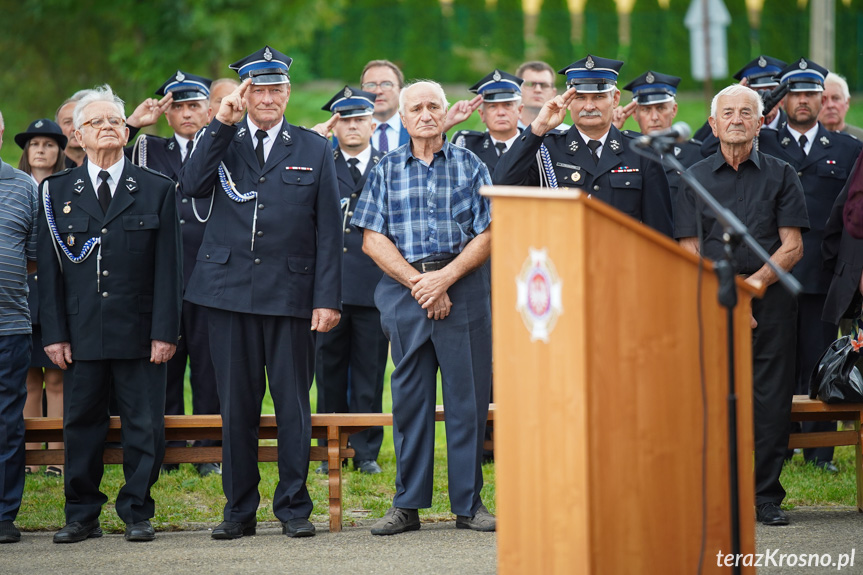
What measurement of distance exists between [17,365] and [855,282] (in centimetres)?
477

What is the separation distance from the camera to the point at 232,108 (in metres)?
5.96

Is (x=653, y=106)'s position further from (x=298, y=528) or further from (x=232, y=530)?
(x=232, y=530)

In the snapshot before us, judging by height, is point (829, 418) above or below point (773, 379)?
below

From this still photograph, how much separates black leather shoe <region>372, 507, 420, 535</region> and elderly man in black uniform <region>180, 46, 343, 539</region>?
396mm

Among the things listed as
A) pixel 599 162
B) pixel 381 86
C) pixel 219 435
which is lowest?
pixel 219 435

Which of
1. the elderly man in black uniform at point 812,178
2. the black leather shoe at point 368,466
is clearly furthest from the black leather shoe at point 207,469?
the elderly man in black uniform at point 812,178

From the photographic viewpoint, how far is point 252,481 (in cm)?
611

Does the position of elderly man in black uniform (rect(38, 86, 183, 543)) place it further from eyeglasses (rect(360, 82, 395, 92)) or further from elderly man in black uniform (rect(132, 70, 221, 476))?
eyeglasses (rect(360, 82, 395, 92))

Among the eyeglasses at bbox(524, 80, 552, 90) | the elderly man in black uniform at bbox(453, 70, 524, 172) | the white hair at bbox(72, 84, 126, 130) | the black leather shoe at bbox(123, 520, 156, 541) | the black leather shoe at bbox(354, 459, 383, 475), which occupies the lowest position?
the black leather shoe at bbox(123, 520, 156, 541)

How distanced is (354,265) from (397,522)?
7.79 ft

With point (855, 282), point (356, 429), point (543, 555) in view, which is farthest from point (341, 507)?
point (855, 282)

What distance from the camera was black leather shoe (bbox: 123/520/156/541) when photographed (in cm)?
599

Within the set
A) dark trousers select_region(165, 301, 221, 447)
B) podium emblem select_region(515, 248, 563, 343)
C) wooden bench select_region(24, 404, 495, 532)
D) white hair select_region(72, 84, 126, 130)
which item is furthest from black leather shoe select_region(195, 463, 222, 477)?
podium emblem select_region(515, 248, 563, 343)

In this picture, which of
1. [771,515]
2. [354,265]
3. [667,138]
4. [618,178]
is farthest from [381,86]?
[667,138]
